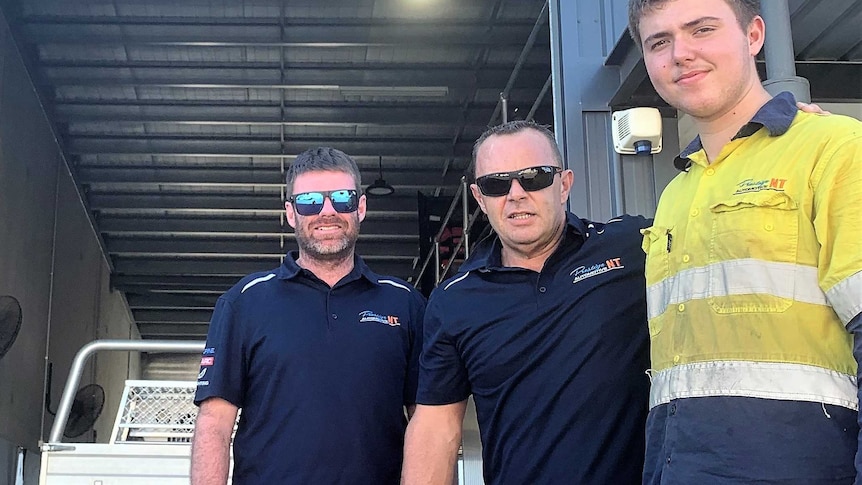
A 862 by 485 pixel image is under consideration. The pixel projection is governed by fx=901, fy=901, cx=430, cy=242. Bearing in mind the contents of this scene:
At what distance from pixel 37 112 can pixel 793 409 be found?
11610mm

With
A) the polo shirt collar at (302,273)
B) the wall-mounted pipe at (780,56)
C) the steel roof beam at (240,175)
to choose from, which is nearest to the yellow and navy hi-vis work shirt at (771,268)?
the wall-mounted pipe at (780,56)

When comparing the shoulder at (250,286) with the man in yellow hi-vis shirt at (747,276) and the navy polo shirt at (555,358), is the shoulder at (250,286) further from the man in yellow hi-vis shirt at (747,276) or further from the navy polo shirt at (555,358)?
the man in yellow hi-vis shirt at (747,276)

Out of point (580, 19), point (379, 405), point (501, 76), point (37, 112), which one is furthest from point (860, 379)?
point (37, 112)

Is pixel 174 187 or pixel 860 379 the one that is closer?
pixel 860 379

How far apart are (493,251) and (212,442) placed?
1085 millimetres

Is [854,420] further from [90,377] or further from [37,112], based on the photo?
[90,377]

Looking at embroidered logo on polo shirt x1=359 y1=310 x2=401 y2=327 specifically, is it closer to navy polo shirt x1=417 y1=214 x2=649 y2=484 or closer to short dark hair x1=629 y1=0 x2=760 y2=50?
navy polo shirt x1=417 y1=214 x2=649 y2=484

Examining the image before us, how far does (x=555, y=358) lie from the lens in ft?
7.38

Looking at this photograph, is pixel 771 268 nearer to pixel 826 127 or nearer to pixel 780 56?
pixel 826 127

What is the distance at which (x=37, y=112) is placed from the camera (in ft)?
37.7

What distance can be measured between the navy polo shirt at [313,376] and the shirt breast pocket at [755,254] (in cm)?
138

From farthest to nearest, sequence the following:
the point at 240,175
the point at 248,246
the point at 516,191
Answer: the point at 248,246
the point at 240,175
the point at 516,191

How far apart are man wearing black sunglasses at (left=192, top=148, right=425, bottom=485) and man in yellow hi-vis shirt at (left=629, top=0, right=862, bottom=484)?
3.76ft

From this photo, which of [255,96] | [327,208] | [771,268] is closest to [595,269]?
[771,268]
